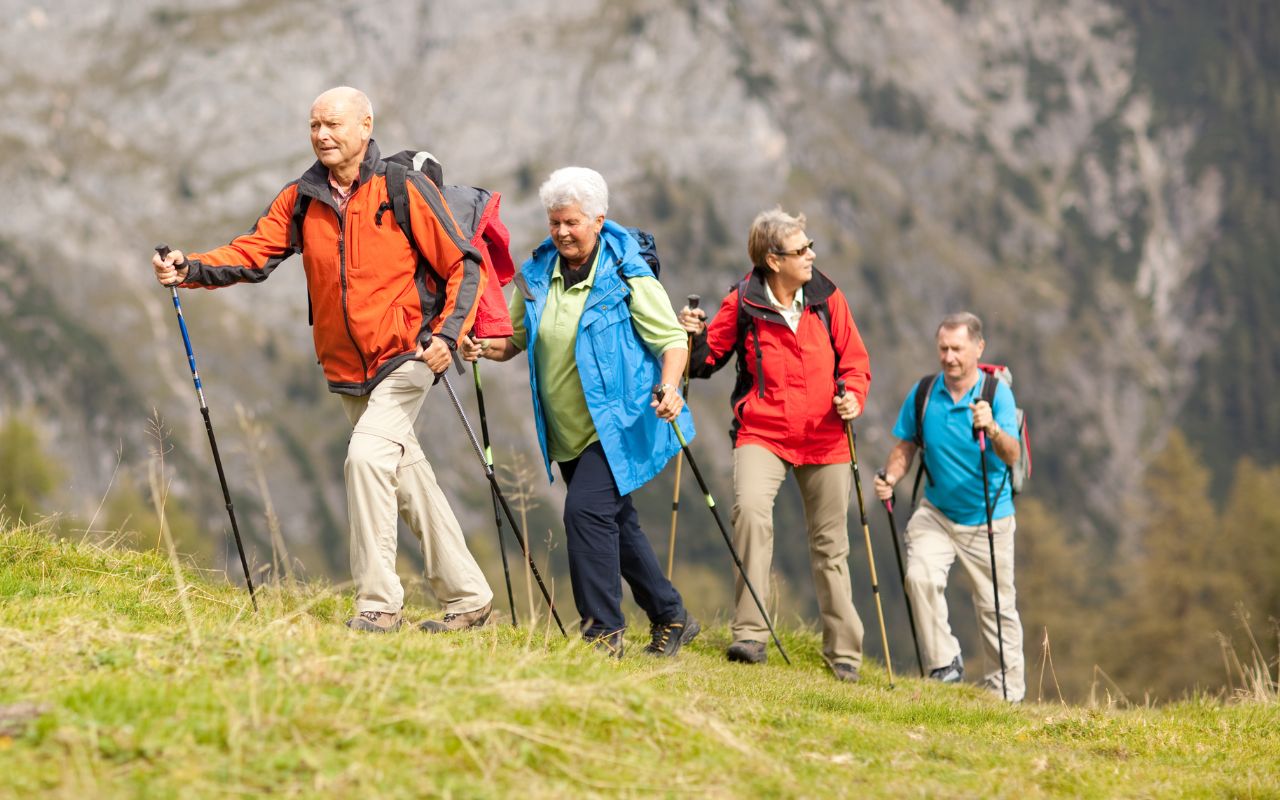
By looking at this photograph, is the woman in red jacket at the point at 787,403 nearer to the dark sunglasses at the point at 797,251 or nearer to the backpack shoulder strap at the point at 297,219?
the dark sunglasses at the point at 797,251

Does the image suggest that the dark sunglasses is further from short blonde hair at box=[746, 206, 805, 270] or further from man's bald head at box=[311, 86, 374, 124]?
man's bald head at box=[311, 86, 374, 124]

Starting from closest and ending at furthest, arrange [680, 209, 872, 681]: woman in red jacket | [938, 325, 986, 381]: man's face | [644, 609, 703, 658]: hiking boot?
[644, 609, 703, 658]: hiking boot
[680, 209, 872, 681]: woman in red jacket
[938, 325, 986, 381]: man's face

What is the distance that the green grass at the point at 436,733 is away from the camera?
5184 mm

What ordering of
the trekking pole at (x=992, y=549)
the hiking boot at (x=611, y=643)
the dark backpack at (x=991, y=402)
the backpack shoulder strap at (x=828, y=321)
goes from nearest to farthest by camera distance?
the hiking boot at (x=611, y=643), the backpack shoulder strap at (x=828, y=321), the trekking pole at (x=992, y=549), the dark backpack at (x=991, y=402)

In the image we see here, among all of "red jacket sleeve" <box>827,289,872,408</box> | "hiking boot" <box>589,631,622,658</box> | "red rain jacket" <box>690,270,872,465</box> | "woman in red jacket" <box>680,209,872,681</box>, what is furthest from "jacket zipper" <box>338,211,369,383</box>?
"red jacket sleeve" <box>827,289,872,408</box>

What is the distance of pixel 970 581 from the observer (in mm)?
12969

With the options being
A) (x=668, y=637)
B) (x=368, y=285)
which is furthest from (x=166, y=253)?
(x=668, y=637)

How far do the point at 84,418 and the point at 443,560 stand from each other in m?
198

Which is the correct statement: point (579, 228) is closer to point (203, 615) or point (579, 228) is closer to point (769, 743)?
point (203, 615)

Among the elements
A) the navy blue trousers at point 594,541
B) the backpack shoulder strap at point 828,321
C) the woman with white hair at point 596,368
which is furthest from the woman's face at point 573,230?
the backpack shoulder strap at point 828,321

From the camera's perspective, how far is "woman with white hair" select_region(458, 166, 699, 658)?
9.61 meters

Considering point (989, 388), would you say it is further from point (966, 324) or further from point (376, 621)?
point (376, 621)

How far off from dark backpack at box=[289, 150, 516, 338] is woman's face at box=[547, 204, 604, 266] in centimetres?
37

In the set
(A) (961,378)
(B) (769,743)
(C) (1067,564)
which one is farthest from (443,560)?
(C) (1067,564)
